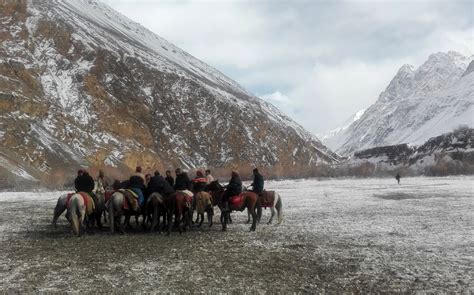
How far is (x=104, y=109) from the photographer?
365ft

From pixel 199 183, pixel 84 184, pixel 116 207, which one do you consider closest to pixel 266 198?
pixel 199 183

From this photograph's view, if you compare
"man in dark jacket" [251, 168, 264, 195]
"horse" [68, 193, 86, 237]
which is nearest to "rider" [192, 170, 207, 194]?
"man in dark jacket" [251, 168, 264, 195]

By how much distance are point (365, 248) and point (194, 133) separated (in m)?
112

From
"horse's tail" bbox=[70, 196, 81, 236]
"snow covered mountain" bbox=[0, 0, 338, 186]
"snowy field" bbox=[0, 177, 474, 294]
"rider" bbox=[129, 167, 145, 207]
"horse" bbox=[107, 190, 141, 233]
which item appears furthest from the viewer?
"snow covered mountain" bbox=[0, 0, 338, 186]

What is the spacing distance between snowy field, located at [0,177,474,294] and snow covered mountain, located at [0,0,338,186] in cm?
6732

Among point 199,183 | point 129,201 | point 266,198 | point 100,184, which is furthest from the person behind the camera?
point 100,184

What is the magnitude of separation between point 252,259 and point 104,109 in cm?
10393

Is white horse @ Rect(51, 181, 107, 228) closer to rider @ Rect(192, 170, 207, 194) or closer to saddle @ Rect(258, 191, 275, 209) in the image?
rider @ Rect(192, 170, 207, 194)

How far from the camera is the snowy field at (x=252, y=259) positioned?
10625mm

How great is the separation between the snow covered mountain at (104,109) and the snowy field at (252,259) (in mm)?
67325

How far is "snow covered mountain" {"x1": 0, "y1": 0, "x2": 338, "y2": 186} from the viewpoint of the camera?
91.3 m

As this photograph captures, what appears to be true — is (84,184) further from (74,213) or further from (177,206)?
(177,206)

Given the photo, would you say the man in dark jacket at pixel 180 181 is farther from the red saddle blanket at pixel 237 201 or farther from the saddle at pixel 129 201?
the red saddle blanket at pixel 237 201

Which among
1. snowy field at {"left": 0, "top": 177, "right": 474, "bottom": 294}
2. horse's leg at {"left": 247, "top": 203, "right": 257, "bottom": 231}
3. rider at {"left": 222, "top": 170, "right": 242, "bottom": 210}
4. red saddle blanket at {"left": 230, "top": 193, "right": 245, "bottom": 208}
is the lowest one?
snowy field at {"left": 0, "top": 177, "right": 474, "bottom": 294}
